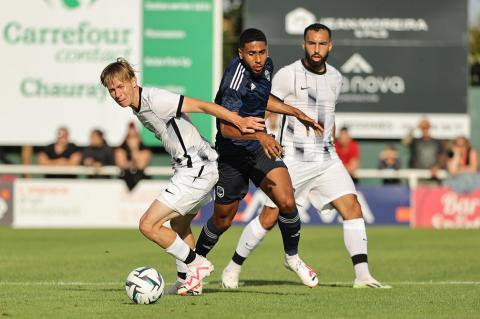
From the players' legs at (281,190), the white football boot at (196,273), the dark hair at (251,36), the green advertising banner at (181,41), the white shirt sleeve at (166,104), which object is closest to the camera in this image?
the white shirt sleeve at (166,104)

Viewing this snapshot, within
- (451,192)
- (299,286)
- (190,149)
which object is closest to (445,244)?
(451,192)

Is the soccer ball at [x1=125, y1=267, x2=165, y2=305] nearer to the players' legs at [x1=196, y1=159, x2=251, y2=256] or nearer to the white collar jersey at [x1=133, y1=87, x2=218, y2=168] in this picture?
the white collar jersey at [x1=133, y1=87, x2=218, y2=168]

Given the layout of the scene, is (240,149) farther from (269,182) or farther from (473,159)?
(473,159)

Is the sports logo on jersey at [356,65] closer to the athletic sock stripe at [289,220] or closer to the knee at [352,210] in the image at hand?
the knee at [352,210]

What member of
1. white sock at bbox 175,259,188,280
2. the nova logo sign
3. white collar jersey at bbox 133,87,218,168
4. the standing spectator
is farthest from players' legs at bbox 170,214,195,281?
the nova logo sign

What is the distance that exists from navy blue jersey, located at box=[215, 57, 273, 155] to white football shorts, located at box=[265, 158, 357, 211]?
94 cm

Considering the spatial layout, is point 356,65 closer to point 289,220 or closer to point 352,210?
point 352,210

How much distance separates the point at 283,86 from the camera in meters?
12.4

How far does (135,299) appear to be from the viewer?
10.4 metres

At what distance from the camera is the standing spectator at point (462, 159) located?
24719 mm

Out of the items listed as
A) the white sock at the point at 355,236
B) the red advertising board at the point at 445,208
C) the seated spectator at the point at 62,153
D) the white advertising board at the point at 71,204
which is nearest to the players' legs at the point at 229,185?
the white sock at the point at 355,236

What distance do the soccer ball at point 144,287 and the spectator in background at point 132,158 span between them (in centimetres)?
1382

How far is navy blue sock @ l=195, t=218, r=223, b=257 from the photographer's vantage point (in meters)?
12.0

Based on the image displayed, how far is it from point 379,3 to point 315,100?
1542 centimetres
